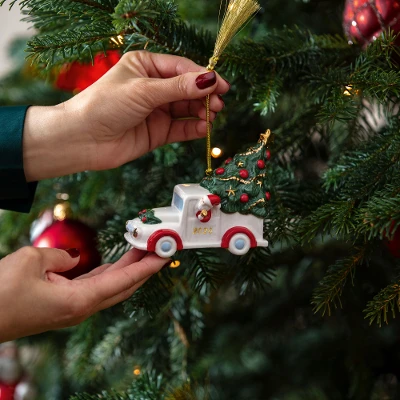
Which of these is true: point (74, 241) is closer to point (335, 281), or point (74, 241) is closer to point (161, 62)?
point (161, 62)

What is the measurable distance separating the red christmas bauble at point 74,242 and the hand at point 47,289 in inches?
5.8

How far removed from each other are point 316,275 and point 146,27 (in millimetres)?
636

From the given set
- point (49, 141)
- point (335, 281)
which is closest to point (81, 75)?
point (49, 141)

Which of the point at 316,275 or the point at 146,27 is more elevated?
the point at 146,27

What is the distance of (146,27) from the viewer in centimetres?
65

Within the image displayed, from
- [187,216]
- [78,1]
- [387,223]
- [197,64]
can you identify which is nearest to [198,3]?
[197,64]

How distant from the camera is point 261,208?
0.70m

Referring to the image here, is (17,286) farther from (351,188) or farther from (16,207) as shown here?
(351,188)

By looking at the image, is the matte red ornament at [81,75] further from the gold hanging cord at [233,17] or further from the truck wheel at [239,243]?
the truck wheel at [239,243]

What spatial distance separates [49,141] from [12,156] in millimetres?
58

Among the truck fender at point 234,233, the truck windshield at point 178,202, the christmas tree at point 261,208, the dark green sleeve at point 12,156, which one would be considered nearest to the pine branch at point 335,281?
the christmas tree at point 261,208

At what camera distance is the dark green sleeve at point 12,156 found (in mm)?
742

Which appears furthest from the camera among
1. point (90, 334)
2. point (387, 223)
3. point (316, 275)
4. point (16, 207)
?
point (316, 275)

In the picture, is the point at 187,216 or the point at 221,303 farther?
the point at 221,303
